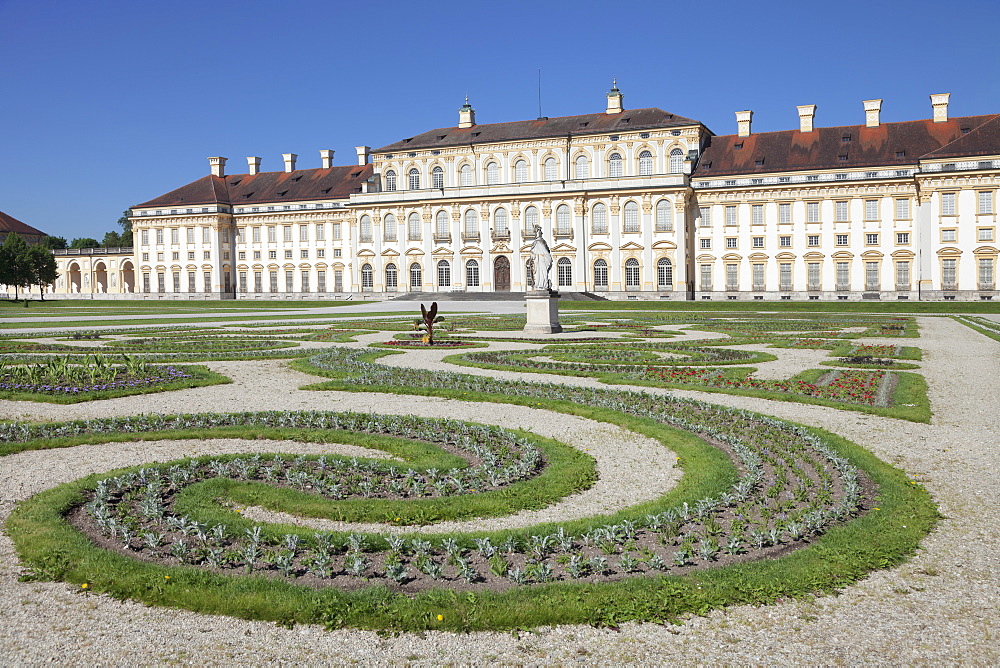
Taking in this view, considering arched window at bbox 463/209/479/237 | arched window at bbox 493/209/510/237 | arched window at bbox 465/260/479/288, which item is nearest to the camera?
arched window at bbox 493/209/510/237

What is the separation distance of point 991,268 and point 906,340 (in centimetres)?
4189

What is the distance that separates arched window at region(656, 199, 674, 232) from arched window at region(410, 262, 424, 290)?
22.3 meters

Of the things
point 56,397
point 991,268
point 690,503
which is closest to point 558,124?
point 991,268

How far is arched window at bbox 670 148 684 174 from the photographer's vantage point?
221 ft

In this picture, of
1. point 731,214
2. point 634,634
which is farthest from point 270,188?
point 634,634

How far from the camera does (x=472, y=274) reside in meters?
73.2

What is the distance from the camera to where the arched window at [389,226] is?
75438 mm

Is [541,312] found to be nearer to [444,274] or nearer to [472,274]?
[472,274]

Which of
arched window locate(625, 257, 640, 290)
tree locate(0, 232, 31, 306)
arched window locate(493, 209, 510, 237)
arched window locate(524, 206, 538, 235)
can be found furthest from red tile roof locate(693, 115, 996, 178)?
tree locate(0, 232, 31, 306)

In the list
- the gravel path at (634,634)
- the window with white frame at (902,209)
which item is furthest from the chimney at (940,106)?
the gravel path at (634,634)

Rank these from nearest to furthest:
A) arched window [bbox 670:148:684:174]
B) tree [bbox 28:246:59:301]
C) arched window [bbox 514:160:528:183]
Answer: arched window [bbox 670:148:684:174]
arched window [bbox 514:160:528:183]
tree [bbox 28:246:59:301]

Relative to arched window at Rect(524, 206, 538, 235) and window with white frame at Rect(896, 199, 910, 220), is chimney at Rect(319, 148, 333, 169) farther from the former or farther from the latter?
window with white frame at Rect(896, 199, 910, 220)

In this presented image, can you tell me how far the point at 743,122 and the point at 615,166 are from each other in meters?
11.6

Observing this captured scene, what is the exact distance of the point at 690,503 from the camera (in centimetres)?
722
